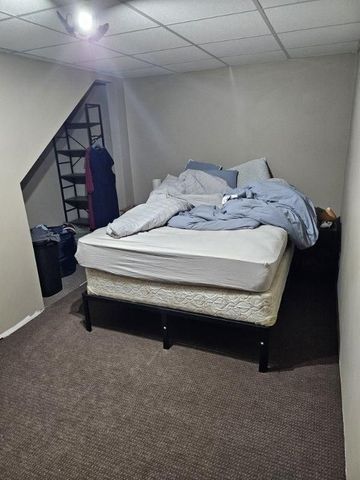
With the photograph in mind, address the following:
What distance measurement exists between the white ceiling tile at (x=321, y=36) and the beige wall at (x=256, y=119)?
72 centimetres

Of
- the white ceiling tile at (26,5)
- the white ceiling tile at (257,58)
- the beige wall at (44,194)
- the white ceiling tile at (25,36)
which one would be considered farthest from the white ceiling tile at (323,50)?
the beige wall at (44,194)

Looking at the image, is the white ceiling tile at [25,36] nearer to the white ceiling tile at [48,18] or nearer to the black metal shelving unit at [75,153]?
the white ceiling tile at [48,18]

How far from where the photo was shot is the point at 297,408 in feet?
6.06

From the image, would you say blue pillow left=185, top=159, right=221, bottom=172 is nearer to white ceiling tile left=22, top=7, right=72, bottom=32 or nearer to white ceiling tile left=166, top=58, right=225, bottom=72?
white ceiling tile left=166, top=58, right=225, bottom=72

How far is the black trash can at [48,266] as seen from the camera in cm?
313

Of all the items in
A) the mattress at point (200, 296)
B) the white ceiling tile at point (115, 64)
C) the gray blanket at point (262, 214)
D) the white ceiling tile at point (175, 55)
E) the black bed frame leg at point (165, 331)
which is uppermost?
the white ceiling tile at point (115, 64)

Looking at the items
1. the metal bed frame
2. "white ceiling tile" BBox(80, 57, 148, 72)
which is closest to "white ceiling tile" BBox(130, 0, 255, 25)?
"white ceiling tile" BBox(80, 57, 148, 72)

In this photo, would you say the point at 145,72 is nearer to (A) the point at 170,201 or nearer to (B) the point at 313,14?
(A) the point at 170,201

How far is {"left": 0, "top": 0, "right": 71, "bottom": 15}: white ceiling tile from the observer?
5.20ft

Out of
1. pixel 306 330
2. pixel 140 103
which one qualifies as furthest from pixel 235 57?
pixel 306 330

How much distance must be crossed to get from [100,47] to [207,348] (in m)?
2.41

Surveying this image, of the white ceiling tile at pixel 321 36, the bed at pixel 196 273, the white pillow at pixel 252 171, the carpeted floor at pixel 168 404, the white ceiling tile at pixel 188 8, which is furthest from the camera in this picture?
the white pillow at pixel 252 171

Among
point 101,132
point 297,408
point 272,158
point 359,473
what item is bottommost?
point 297,408

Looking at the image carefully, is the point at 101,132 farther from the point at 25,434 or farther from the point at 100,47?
the point at 25,434
